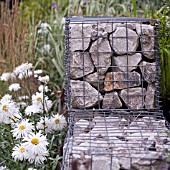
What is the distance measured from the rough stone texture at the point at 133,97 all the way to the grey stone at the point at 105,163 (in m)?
0.98

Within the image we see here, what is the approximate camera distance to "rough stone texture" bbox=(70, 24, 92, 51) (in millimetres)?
2916

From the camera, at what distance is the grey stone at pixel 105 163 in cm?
198

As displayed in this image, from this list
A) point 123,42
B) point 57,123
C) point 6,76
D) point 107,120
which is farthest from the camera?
point 6,76

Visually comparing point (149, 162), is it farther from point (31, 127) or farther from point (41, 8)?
point (41, 8)

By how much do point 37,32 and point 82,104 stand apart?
2.45m

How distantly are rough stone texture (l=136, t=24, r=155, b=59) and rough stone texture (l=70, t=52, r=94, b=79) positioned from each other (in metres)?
0.40

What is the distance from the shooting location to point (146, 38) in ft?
9.55

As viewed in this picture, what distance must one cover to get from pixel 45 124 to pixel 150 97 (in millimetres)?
792

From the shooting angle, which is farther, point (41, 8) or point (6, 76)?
point (41, 8)

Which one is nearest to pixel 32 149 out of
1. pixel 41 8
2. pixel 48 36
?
pixel 48 36

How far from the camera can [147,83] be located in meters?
2.95

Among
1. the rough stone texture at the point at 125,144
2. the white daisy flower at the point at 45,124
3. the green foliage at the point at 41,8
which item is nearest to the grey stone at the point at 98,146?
the rough stone texture at the point at 125,144

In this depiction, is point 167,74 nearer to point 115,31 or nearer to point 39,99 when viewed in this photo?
point 115,31

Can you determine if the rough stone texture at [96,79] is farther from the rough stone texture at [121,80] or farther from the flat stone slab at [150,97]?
the flat stone slab at [150,97]
